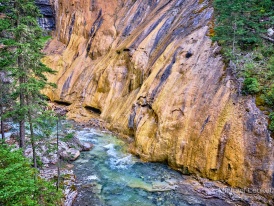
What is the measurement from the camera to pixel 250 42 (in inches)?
581

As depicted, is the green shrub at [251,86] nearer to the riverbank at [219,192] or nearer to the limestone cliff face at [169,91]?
the limestone cliff face at [169,91]

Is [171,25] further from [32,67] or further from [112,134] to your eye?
[32,67]

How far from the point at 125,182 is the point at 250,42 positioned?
1171cm

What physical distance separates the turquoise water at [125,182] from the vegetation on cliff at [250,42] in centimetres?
614

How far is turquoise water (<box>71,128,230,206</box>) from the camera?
10648 mm

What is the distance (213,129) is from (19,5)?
36.2ft

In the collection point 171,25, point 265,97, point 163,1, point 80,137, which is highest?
point 163,1

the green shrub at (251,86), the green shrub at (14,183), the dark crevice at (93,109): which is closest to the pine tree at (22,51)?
the green shrub at (14,183)

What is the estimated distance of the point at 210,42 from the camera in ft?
52.2

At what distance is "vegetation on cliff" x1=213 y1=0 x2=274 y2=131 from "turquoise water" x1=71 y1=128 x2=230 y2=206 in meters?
6.14

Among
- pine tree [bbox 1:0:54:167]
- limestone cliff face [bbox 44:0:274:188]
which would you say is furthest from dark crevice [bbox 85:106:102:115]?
pine tree [bbox 1:0:54:167]

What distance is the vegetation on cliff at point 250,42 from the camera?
12.2 m

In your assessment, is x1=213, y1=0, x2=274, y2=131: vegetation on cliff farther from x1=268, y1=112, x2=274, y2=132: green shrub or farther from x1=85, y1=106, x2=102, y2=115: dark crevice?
x1=85, y1=106, x2=102, y2=115: dark crevice

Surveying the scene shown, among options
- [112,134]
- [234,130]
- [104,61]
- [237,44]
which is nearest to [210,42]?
[237,44]
